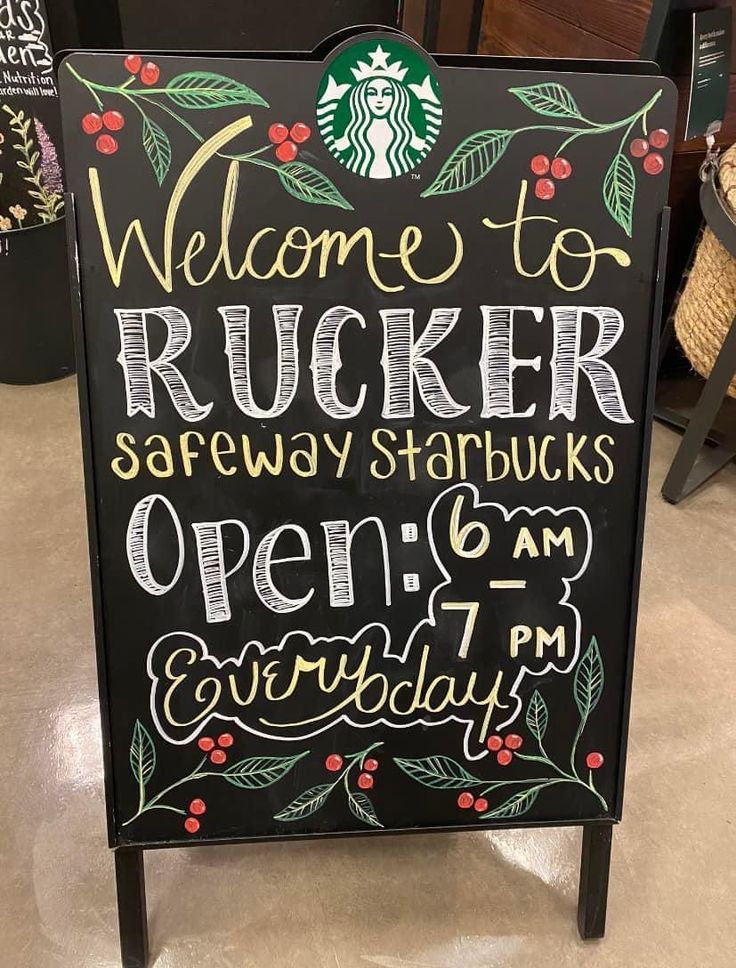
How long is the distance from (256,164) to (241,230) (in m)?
0.07

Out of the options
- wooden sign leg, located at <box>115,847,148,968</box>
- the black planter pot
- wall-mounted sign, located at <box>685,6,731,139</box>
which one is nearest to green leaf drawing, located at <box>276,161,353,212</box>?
wooden sign leg, located at <box>115,847,148,968</box>

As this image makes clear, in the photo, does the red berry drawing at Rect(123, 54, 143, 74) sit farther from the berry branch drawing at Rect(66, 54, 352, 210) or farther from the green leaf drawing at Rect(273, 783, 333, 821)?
the green leaf drawing at Rect(273, 783, 333, 821)

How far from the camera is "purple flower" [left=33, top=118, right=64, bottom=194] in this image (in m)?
→ 2.23

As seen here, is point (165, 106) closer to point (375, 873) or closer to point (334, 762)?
point (334, 762)

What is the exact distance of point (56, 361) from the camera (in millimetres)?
2574

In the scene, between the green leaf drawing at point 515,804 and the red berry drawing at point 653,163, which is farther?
the green leaf drawing at point 515,804

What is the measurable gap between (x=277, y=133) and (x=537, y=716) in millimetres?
769

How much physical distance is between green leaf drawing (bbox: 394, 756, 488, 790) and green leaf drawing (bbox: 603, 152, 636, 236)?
0.69 meters

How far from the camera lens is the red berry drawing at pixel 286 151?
94 cm

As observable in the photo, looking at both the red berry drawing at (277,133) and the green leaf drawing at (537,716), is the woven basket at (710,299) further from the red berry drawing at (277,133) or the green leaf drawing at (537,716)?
the red berry drawing at (277,133)

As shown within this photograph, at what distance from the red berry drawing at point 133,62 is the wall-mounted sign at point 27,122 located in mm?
1451

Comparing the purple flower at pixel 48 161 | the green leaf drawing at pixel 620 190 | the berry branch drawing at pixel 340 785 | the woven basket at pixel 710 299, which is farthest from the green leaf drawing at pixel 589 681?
the purple flower at pixel 48 161

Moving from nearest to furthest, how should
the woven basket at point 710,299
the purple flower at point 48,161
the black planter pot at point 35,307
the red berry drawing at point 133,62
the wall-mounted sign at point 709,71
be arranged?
the red berry drawing at point 133,62 < the wall-mounted sign at point 709,71 < the woven basket at point 710,299 < the purple flower at point 48,161 < the black planter pot at point 35,307

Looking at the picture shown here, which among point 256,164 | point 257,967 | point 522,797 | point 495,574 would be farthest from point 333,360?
point 257,967
